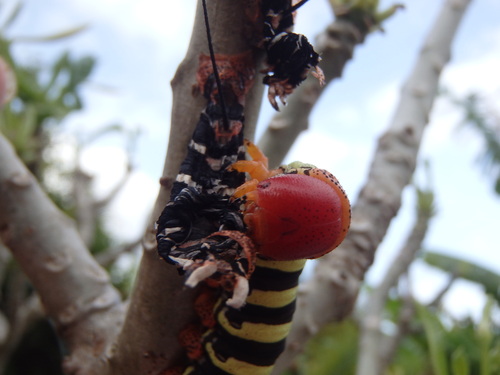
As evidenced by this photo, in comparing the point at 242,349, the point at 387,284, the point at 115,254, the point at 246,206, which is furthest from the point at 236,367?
the point at 115,254

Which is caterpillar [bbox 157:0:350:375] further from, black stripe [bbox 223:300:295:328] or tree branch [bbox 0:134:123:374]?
tree branch [bbox 0:134:123:374]

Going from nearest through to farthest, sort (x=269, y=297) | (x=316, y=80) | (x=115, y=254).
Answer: (x=269, y=297)
(x=316, y=80)
(x=115, y=254)

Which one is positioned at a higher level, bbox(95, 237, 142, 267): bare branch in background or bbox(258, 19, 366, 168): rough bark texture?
bbox(258, 19, 366, 168): rough bark texture

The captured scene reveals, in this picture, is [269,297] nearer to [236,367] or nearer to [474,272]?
[236,367]

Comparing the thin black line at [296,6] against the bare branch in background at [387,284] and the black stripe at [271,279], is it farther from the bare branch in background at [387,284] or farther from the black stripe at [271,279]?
the bare branch in background at [387,284]

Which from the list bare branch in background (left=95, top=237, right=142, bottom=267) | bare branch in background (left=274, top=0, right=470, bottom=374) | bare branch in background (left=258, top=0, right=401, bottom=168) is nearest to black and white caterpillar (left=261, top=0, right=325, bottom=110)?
bare branch in background (left=258, top=0, right=401, bottom=168)

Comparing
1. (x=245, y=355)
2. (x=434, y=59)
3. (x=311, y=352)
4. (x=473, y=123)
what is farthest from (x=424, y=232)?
(x=473, y=123)

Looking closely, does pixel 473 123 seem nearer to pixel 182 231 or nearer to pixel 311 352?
pixel 311 352
